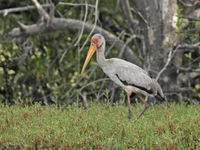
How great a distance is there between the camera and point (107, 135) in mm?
5328

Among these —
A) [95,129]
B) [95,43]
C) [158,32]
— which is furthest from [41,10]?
[95,129]

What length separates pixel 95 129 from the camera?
18.2ft

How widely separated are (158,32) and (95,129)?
13.8 feet

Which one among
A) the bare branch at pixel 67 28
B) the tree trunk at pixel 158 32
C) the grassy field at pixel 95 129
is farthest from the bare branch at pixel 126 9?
the grassy field at pixel 95 129

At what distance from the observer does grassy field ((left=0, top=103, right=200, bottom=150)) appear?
4.94 meters

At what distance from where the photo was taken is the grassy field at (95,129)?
A: 494 cm

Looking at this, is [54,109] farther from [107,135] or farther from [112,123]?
[107,135]

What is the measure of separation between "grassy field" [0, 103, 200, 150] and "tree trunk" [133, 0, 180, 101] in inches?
91.3

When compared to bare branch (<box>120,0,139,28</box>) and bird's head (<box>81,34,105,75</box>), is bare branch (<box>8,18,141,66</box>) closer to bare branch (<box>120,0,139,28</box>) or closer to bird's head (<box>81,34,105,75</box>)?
bare branch (<box>120,0,139,28</box>)

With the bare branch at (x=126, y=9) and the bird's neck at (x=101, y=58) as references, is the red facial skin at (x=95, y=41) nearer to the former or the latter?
the bird's neck at (x=101, y=58)

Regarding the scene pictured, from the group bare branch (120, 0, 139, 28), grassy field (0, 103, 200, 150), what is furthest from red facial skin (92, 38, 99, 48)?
bare branch (120, 0, 139, 28)

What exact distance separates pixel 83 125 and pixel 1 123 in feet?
4.04

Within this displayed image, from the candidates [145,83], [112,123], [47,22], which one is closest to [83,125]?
[112,123]

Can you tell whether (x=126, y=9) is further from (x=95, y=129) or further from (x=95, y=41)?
(x=95, y=129)
